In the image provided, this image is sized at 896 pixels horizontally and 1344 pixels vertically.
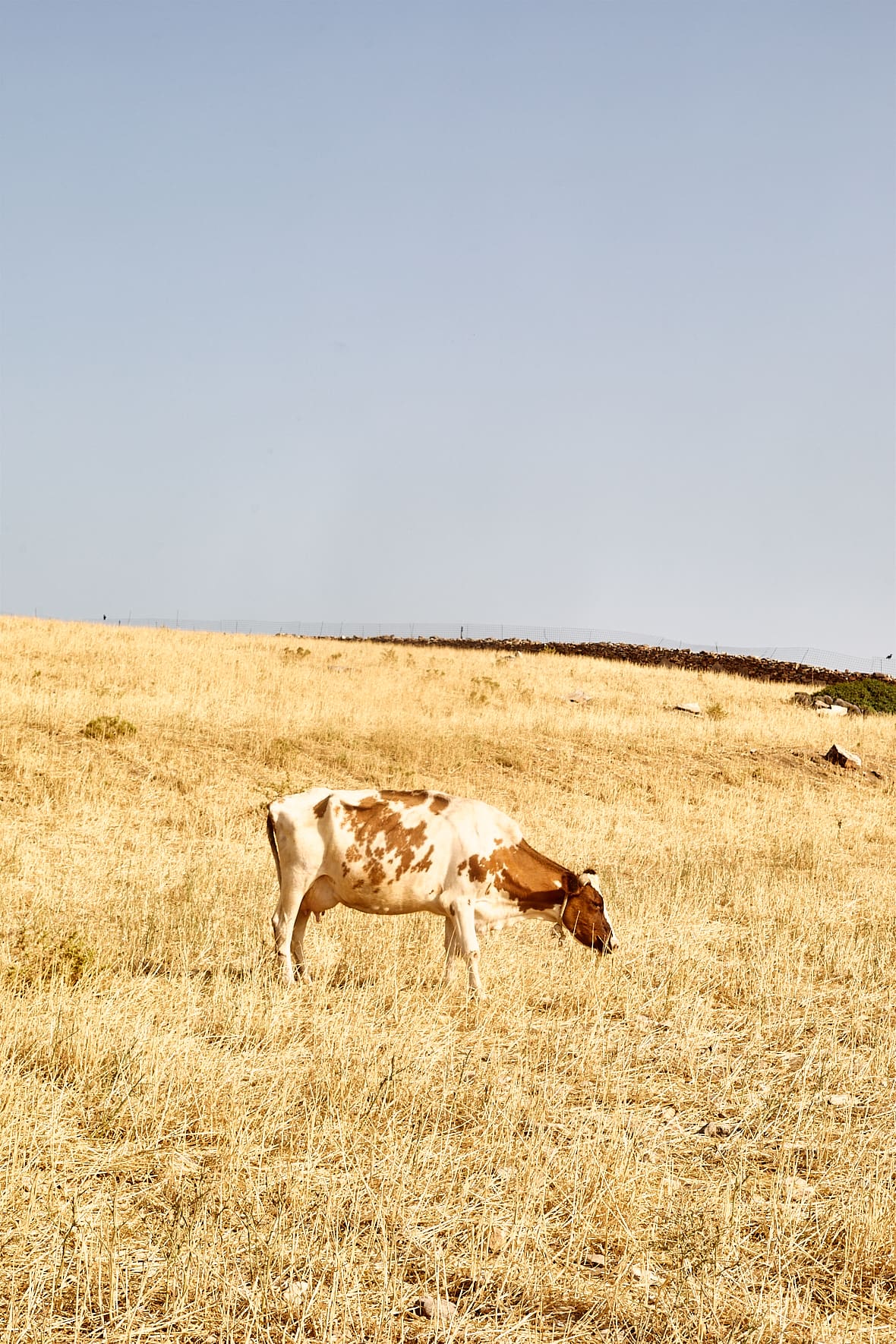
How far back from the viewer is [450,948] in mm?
9547

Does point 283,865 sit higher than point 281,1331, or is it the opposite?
point 283,865

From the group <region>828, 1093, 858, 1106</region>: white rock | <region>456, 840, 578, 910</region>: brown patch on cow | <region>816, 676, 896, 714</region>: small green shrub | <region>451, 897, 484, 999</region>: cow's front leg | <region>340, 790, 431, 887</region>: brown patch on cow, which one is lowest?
<region>828, 1093, 858, 1106</region>: white rock

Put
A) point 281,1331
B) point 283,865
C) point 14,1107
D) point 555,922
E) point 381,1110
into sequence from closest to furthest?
point 281,1331
point 14,1107
point 381,1110
point 283,865
point 555,922

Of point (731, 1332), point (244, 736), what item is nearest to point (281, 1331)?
point (731, 1332)

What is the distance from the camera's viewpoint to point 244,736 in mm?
21438

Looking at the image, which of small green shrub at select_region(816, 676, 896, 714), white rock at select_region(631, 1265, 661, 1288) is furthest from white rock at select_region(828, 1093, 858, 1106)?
small green shrub at select_region(816, 676, 896, 714)

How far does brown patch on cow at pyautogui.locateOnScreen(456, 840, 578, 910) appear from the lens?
952 centimetres

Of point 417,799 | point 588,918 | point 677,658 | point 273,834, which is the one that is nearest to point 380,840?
point 417,799

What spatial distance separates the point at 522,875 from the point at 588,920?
77cm

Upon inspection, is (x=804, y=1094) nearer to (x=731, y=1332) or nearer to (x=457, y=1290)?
(x=731, y=1332)

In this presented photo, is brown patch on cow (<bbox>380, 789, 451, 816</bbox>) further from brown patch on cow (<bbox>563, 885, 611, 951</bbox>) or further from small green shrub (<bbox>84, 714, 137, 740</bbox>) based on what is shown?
small green shrub (<bbox>84, 714, 137, 740</bbox>)

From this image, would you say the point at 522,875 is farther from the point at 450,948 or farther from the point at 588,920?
the point at 450,948

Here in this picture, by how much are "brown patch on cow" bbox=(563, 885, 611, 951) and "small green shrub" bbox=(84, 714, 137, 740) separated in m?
12.6

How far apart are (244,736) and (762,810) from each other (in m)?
10.6
